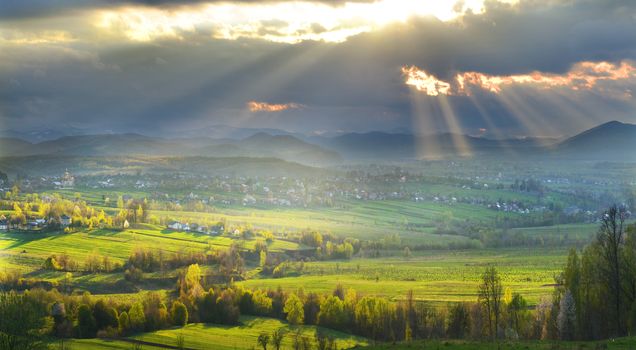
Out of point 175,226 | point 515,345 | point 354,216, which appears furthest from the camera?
point 354,216

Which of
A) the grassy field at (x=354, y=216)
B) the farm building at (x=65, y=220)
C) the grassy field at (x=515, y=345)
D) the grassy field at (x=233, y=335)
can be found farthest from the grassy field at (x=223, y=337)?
the grassy field at (x=354, y=216)

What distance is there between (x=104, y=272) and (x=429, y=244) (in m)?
62.4

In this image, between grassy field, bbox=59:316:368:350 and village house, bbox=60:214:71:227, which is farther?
village house, bbox=60:214:71:227

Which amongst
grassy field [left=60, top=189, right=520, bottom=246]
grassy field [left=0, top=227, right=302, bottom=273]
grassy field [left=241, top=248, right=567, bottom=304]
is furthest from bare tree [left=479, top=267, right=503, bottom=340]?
grassy field [left=60, top=189, right=520, bottom=246]

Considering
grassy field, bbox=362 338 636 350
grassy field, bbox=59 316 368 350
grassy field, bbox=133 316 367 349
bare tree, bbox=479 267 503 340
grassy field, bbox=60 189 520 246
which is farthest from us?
grassy field, bbox=60 189 520 246

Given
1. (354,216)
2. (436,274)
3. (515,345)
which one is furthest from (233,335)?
(354,216)

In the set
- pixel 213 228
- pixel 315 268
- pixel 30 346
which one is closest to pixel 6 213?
pixel 213 228

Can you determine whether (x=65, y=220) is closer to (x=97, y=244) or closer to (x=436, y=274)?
(x=97, y=244)

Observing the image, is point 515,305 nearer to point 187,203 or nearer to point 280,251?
point 280,251

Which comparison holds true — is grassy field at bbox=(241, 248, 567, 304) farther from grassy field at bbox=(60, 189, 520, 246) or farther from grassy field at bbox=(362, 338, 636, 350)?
grassy field at bbox=(362, 338, 636, 350)

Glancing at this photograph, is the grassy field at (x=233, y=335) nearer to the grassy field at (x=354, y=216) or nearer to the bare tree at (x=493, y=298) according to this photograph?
the bare tree at (x=493, y=298)

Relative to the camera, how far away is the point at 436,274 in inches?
3543

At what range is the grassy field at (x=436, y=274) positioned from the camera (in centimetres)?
7431

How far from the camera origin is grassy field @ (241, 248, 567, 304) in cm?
7431
